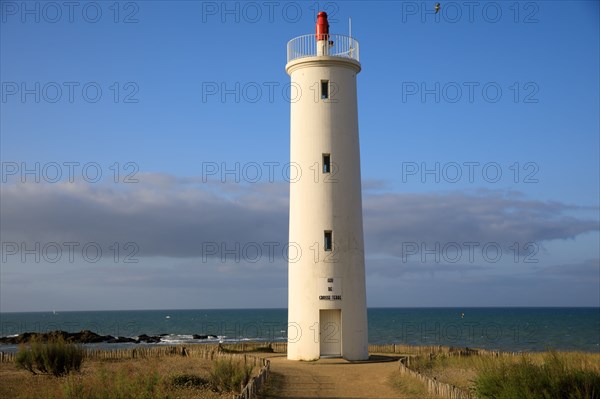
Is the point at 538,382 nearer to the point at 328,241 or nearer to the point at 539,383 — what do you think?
the point at 539,383

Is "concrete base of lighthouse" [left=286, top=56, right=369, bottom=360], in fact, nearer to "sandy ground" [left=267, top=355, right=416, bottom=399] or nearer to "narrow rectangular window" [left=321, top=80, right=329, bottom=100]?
"narrow rectangular window" [left=321, top=80, right=329, bottom=100]

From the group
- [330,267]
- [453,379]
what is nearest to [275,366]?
[330,267]

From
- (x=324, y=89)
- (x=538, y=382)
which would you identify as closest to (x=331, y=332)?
(x=324, y=89)

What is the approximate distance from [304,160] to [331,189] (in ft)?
4.52

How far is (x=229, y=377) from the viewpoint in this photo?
1761 cm

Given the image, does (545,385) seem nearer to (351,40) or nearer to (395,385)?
(395,385)

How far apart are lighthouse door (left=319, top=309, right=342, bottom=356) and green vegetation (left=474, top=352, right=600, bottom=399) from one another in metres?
8.76

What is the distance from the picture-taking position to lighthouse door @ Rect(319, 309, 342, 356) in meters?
22.7

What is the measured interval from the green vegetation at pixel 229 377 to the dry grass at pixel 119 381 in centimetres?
31

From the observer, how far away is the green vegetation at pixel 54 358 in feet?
68.2

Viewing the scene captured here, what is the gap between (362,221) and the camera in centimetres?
2359

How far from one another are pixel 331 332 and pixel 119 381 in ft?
31.2

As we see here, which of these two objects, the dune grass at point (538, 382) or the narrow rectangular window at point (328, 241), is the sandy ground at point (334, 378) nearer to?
the dune grass at point (538, 382)

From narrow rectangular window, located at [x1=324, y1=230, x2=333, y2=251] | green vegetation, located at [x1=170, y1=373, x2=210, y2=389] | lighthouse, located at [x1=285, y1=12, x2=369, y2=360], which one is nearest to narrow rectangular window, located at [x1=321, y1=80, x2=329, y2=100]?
lighthouse, located at [x1=285, y1=12, x2=369, y2=360]
